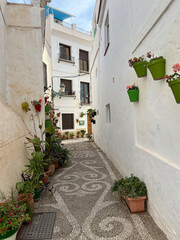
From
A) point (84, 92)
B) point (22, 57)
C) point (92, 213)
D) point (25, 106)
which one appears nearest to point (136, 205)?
point (92, 213)

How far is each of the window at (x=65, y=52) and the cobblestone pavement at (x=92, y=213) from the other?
40.0 feet

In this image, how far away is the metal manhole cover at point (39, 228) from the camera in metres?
2.18

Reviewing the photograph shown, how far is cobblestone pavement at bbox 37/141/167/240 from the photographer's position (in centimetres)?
218

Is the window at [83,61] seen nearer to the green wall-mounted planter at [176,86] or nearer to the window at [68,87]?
the window at [68,87]

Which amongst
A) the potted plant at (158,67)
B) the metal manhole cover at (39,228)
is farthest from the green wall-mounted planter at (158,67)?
the metal manhole cover at (39,228)

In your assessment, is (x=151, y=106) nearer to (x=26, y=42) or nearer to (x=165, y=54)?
(x=165, y=54)

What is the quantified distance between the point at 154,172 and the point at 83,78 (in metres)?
13.6

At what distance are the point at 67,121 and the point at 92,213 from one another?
458 inches

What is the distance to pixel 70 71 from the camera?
14.0 m

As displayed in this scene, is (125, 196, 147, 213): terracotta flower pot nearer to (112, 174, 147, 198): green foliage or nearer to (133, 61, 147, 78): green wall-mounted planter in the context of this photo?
(112, 174, 147, 198): green foliage

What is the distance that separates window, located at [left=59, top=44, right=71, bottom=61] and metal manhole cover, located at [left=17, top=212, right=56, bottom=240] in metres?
13.4

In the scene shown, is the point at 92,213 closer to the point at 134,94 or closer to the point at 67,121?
the point at 134,94

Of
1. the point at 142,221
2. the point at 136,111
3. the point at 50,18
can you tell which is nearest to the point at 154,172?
the point at 142,221

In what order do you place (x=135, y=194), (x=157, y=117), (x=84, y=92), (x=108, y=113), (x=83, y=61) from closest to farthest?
(x=157, y=117), (x=135, y=194), (x=108, y=113), (x=84, y=92), (x=83, y=61)
